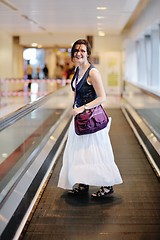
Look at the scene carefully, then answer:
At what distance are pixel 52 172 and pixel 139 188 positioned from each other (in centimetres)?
145

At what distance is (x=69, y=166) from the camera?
4691mm

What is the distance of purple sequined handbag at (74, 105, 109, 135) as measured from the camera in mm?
4566

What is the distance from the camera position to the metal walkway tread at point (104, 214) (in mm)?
3744

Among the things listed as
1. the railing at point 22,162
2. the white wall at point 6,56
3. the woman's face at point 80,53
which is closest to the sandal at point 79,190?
the railing at point 22,162

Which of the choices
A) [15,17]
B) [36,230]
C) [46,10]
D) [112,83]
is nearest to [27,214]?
[36,230]

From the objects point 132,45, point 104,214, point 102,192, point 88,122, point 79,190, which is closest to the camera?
point 104,214

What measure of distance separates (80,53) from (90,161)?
48.5 inches

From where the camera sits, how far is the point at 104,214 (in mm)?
4250

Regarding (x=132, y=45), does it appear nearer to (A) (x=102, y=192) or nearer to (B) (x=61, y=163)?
(B) (x=61, y=163)

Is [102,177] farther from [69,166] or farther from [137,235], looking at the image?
[137,235]

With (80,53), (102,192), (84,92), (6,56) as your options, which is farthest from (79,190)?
(6,56)

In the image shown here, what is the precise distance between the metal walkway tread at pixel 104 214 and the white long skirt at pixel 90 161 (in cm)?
26

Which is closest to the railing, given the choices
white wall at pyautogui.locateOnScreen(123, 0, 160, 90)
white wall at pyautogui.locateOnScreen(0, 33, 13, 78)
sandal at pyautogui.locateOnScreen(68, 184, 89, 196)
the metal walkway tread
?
the metal walkway tread

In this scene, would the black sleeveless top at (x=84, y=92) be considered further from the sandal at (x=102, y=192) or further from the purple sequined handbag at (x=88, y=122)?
the sandal at (x=102, y=192)
